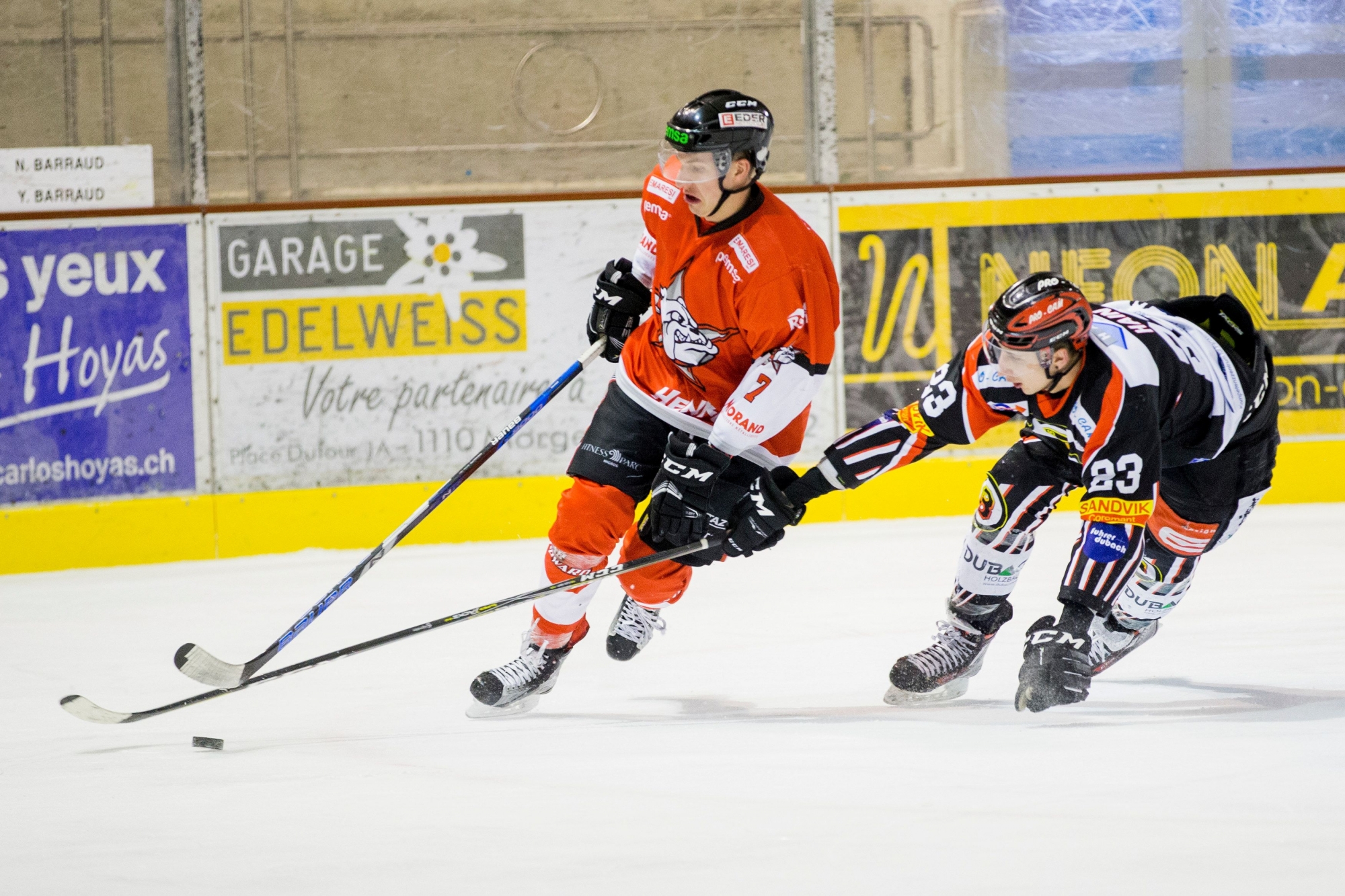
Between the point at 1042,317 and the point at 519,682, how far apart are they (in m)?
1.42

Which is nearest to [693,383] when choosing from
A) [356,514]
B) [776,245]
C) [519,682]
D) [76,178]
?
[776,245]

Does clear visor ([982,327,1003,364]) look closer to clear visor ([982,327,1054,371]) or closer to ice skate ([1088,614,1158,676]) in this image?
clear visor ([982,327,1054,371])

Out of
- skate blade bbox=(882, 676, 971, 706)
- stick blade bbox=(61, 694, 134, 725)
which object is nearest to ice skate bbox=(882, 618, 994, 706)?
skate blade bbox=(882, 676, 971, 706)

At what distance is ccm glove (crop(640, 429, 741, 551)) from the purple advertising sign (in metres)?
2.84

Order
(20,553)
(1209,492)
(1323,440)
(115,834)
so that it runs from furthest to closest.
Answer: (1323,440) → (20,553) → (1209,492) → (115,834)

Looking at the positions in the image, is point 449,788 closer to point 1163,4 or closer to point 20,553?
point 20,553

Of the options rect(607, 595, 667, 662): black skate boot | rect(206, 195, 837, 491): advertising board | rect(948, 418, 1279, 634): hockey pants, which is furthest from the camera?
rect(206, 195, 837, 491): advertising board

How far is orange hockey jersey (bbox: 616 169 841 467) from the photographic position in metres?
3.07

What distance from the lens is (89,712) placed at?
3.07 m

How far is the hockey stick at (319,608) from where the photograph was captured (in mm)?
3198

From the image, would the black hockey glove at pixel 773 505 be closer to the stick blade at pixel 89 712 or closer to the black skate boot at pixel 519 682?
the black skate boot at pixel 519 682

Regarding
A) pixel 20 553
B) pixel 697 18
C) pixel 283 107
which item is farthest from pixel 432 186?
pixel 20 553

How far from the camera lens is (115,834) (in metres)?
2.31

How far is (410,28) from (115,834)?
440 centimetres
